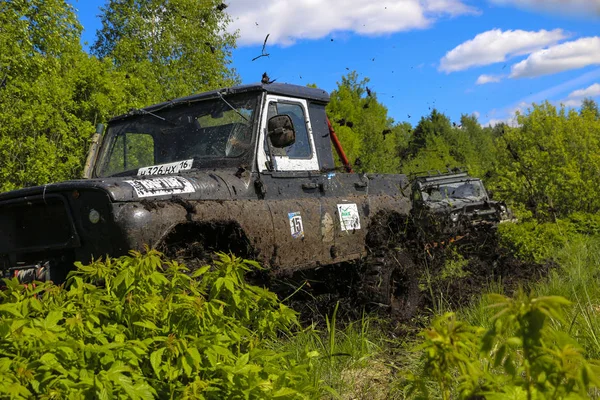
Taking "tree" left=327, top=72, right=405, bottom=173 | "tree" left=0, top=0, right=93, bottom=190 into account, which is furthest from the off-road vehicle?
"tree" left=327, top=72, right=405, bottom=173

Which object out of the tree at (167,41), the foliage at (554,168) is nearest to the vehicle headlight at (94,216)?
the foliage at (554,168)

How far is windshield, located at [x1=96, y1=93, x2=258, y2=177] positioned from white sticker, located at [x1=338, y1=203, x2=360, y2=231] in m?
1.09

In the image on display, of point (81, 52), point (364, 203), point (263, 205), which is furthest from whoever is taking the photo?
→ point (81, 52)

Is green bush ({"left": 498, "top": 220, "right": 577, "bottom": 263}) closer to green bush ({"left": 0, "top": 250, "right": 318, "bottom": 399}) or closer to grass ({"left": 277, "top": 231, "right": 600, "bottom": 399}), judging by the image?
grass ({"left": 277, "top": 231, "right": 600, "bottom": 399})

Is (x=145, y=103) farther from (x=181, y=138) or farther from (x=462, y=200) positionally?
(x=181, y=138)

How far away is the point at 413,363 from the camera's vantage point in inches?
164

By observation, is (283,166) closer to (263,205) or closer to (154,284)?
(263,205)

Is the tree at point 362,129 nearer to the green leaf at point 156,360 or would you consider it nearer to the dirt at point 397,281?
the dirt at point 397,281

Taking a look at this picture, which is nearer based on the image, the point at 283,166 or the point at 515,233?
the point at 283,166

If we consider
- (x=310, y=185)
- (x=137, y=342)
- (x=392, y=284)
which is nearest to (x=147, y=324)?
(x=137, y=342)

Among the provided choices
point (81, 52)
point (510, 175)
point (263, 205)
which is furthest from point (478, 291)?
point (81, 52)

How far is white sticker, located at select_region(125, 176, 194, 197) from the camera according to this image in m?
4.27

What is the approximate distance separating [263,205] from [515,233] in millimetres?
5178

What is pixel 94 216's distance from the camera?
4.07 metres
